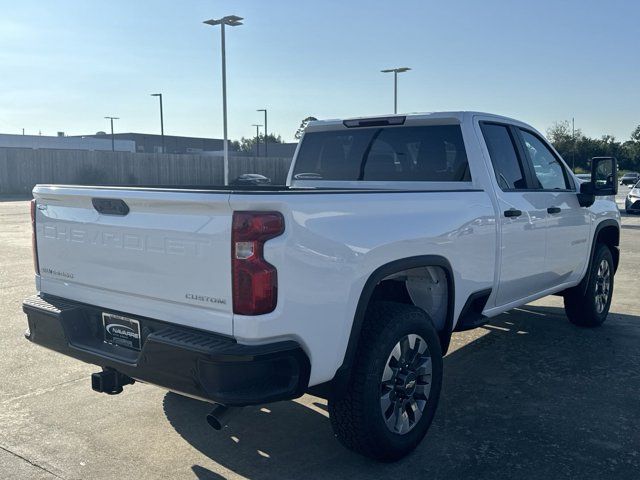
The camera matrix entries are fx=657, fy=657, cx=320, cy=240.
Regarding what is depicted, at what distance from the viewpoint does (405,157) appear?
4.98 metres

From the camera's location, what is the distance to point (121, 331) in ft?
11.2

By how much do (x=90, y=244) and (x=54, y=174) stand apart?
39.3 meters

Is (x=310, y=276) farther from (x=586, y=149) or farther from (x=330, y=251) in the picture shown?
(x=586, y=149)

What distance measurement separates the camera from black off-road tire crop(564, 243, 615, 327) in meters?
6.27

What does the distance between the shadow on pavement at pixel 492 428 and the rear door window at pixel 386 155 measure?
160 centimetres

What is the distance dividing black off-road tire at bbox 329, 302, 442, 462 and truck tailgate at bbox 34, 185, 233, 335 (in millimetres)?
831

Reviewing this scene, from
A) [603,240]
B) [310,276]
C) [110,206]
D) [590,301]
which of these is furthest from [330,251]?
[603,240]

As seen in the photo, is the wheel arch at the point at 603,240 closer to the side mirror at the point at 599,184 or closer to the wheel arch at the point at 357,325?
the side mirror at the point at 599,184

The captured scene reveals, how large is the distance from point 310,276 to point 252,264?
302 mm

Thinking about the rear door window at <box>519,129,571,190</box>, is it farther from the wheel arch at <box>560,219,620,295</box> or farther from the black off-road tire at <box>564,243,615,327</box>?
the black off-road tire at <box>564,243,615,327</box>

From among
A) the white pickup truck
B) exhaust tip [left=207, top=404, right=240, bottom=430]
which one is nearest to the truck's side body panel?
the white pickup truck

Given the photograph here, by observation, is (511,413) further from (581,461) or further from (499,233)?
(499,233)

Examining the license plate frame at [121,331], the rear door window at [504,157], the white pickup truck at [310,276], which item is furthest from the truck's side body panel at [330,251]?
the rear door window at [504,157]

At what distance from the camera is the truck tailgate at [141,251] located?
2926mm
